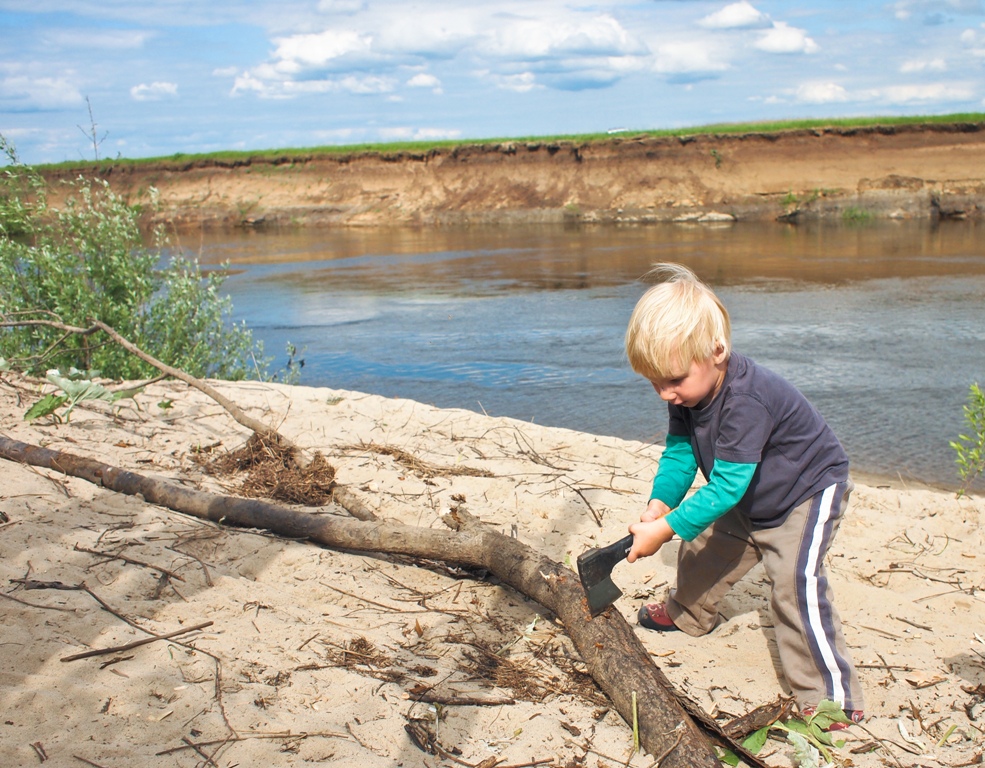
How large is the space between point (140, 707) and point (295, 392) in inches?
170

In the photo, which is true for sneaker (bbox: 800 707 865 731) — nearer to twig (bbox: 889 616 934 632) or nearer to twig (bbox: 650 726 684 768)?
twig (bbox: 650 726 684 768)

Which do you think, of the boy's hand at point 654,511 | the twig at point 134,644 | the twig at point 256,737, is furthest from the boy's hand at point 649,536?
the twig at point 134,644

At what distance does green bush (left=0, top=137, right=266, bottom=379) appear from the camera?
23.5 ft

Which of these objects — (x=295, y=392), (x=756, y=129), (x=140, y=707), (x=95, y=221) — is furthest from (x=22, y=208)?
(x=756, y=129)

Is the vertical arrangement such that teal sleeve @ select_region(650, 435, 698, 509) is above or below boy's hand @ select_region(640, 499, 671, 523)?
above

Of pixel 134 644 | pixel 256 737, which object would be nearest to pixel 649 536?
pixel 256 737

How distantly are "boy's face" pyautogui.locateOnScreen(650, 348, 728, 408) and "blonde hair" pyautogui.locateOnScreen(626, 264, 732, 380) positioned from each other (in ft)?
0.06

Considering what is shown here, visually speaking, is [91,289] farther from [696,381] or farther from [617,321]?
[617,321]

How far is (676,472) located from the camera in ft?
10.3

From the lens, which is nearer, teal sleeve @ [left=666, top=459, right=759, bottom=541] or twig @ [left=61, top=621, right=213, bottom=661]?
twig @ [left=61, top=621, right=213, bottom=661]

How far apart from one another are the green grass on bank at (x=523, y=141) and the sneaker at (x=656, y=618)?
29.8 meters

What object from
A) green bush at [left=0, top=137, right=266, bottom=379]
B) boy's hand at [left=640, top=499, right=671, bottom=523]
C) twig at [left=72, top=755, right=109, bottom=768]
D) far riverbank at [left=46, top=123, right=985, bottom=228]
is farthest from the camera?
far riverbank at [left=46, top=123, right=985, bottom=228]

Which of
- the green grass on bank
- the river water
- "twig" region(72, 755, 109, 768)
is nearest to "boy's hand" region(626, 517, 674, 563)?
"twig" region(72, 755, 109, 768)

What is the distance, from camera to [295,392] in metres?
6.61
